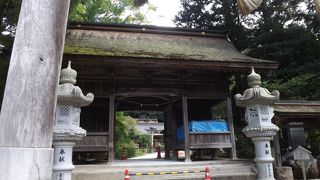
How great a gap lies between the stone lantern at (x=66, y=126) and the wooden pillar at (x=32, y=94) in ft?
13.8

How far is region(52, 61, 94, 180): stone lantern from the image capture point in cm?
584

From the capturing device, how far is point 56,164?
229 inches

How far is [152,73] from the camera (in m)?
11.1

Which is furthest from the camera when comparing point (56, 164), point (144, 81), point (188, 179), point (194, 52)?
point (194, 52)

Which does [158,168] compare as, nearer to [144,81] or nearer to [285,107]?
[144,81]

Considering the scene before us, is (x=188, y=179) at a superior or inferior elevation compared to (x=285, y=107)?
inferior

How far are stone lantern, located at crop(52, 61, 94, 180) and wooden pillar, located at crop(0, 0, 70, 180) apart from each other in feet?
13.8

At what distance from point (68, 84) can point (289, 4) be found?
1983 centimetres

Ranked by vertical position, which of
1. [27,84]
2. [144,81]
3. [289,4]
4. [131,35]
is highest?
[289,4]

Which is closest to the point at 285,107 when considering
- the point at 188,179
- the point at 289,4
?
the point at 188,179

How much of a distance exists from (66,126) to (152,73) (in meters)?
5.51

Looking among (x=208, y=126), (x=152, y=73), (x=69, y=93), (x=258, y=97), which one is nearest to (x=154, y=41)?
(x=152, y=73)

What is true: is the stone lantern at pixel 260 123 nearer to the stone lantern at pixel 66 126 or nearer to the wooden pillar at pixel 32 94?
the stone lantern at pixel 66 126

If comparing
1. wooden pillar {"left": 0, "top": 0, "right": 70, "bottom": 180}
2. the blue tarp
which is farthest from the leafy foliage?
wooden pillar {"left": 0, "top": 0, "right": 70, "bottom": 180}
